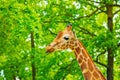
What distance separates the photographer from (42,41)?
1808 centimetres

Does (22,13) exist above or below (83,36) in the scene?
above

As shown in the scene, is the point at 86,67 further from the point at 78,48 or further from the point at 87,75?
the point at 78,48

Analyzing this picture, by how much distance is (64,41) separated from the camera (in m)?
11.3

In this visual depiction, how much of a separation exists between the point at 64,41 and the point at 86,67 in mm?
1014

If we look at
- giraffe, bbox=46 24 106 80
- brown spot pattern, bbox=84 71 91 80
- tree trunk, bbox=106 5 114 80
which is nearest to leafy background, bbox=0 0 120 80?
tree trunk, bbox=106 5 114 80

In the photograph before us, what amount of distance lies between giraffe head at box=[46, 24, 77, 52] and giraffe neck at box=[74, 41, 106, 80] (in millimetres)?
259

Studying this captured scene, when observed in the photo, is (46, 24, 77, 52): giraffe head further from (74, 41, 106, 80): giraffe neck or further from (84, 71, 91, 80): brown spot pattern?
(84, 71, 91, 80): brown spot pattern

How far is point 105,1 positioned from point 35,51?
12.8 ft

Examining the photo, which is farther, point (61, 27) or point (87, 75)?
point (61, 27)

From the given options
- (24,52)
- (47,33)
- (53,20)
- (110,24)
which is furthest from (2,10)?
(24,52)

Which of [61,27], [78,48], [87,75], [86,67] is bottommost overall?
[61,27]

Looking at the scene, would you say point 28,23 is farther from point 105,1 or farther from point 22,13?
point 105,1

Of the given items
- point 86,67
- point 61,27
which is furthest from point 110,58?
point 86,67

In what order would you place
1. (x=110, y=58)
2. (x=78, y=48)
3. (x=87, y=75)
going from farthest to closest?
(x=110, y=58) → (x=78, y=48) → (x=87, y=75)
